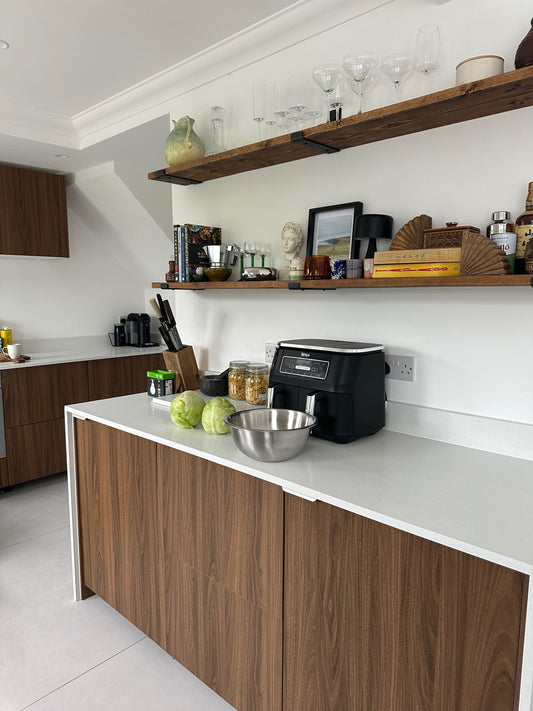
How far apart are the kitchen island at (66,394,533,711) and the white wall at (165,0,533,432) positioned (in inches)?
10.7

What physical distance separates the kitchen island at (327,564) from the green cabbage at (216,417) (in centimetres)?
4

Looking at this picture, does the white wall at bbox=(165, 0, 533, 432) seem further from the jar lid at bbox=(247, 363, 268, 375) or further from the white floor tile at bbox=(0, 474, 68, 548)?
the white floor tile at bbox=(0, 474, 68, 548)

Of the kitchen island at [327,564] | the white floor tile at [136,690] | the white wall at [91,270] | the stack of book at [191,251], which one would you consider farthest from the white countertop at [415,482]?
the white wall at [91,270]

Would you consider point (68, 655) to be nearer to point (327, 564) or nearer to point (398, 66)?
point (327, 564)

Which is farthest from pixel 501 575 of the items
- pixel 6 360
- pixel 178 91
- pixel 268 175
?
pixel 6 360

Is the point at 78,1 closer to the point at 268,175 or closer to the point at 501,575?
the point at 268,175

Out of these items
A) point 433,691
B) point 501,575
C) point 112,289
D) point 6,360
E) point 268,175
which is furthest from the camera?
point 112,289

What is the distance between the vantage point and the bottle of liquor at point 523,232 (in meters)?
1.42

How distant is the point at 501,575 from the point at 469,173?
120 cm

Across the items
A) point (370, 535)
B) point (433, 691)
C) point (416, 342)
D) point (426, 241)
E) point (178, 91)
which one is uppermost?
point (178, 91)

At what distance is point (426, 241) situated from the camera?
64.1 inches

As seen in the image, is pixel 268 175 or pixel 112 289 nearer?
pixel 268 175

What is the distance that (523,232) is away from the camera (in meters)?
1.43

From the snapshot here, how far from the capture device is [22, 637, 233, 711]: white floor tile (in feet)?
5.65
